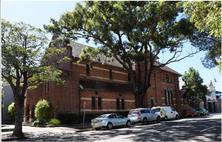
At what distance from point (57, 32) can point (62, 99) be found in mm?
8029

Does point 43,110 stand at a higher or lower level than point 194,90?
lower

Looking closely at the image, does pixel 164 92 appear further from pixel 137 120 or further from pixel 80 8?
pixel 80 8

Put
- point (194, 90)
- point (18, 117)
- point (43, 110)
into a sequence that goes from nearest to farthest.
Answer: point (18, 117) → point (43, 110) → point (194, 90)

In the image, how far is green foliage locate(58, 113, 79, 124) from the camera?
69.5ft

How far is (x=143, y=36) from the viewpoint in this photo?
790 inches

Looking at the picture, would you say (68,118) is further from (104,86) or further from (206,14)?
(206,14)

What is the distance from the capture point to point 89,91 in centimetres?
2509

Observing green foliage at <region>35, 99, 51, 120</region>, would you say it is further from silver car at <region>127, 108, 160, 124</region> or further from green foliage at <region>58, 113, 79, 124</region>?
silver car at <region>127, 108, 160, 124</region>

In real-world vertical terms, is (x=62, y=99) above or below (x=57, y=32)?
below

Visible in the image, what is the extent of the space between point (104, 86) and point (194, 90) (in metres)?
24.5

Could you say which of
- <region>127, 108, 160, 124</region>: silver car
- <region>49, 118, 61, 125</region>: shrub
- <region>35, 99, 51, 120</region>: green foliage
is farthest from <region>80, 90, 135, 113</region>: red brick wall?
<region>127, 108, 160, 124</region>: silver car

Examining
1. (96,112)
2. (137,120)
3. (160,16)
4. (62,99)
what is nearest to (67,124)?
(62,99)

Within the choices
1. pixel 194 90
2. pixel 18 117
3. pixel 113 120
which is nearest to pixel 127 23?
pixel 113 120

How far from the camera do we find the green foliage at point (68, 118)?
69.5 feet
